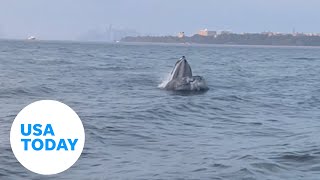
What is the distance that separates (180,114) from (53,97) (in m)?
6.64

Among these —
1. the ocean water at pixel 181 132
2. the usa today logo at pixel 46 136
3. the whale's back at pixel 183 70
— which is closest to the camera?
the usa today logo at pixel 46 136

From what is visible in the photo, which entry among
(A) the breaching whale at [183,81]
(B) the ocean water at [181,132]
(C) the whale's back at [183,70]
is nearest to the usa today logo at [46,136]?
(B) the ocean water at [181,132]

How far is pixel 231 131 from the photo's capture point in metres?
16.3

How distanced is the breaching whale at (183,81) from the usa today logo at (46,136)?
22.5 meters

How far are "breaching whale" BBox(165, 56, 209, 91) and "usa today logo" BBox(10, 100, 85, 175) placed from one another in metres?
22.5

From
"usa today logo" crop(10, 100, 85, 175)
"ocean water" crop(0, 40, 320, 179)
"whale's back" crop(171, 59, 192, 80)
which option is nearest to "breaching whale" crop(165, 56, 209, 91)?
"whale's back" crop(171, 59, 192, 80)

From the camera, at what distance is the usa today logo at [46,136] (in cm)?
610

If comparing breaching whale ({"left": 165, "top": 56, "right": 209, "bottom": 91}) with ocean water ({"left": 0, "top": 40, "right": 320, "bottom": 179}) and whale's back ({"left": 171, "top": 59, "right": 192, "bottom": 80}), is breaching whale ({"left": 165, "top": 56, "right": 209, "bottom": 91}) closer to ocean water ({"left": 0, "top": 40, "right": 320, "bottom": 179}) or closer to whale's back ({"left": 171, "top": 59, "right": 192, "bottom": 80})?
whale's back ({"left": 171, "top": 59, "right": 192, "bottom": 80})

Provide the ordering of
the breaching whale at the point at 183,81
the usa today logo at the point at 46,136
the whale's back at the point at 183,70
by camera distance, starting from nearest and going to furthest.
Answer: the usa today logo at the point at 46,136 < the breaching whale at the point at 183,81 < the whale's back at the point at 183,70

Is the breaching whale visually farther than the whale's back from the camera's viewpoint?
No

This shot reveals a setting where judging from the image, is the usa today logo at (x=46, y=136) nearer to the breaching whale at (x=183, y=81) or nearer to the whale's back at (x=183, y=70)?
the breaching whale at (x=183, y=81)

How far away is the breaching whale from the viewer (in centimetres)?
2888

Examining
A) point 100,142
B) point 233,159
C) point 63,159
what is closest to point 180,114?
point 100,142

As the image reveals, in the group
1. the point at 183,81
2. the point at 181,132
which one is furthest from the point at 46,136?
the point at 183,81
